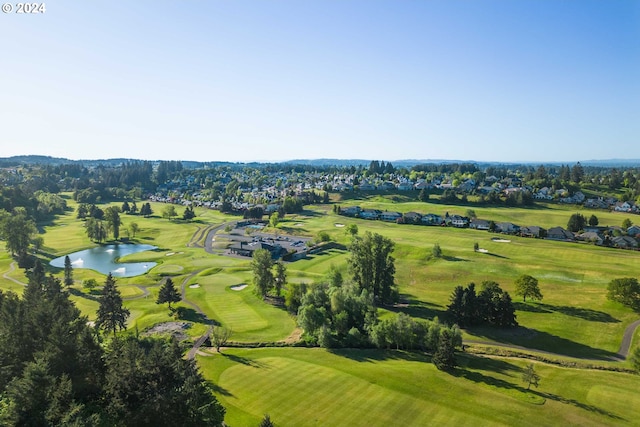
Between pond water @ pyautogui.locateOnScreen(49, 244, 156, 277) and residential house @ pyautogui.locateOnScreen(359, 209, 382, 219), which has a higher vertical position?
residential house @ pyautogui.locateOnScreen(359, 209, 382, 219)

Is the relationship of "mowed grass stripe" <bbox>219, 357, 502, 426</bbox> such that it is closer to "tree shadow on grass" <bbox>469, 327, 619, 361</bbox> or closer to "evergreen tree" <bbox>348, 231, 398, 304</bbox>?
"tree shadow on grass" <bbox>469, 327, 619, 361</bbox>

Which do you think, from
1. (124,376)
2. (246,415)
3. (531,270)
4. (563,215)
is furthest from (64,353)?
(563,215)

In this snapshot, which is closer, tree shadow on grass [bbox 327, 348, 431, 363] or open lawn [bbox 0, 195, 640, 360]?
tree shadow on grass [bbox 327, 348, 431, 363]

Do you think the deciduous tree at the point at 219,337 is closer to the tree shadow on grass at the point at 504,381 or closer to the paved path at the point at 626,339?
the tree shadow on grass at the point at 504,381

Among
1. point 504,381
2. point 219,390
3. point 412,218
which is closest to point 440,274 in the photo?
point 504,381

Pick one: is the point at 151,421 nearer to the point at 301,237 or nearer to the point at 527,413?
the point at 527,413

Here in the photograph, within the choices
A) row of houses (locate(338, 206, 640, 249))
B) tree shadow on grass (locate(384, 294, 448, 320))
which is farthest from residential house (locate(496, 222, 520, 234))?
tree shadow on grass (locate(384, 294, 448, 320))

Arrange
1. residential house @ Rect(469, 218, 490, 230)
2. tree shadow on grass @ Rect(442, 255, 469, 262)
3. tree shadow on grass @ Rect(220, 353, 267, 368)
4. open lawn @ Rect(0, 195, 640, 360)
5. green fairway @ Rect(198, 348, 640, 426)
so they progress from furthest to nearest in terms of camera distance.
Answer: residential house @ Rect(469, 218, 490, 230)
tree shadow on grass @ Rect(442, 255, 469, 262)
open lawn @ Rect(0, 195, 640, 360)
tree shadow on grass @ Rect(220, 353, 267, 368)
green fairway @ Rect(198, 348, 640, 426)
